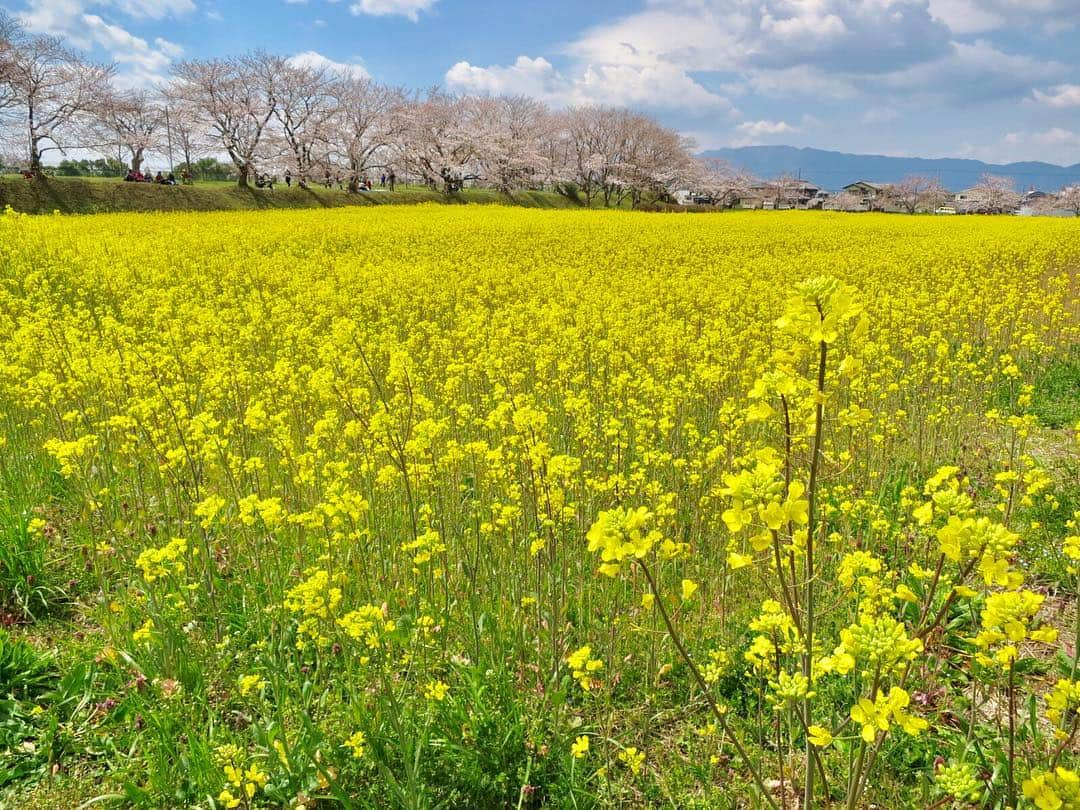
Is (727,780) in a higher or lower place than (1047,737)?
lower

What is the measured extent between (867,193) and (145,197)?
101865 mm

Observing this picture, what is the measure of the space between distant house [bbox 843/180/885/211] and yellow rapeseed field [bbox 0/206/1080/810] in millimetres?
90579

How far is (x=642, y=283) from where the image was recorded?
12.2 m

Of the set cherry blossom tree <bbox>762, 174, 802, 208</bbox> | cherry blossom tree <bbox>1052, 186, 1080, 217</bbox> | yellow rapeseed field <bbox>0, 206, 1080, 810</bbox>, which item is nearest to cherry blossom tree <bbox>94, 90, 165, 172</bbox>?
yellow rapeseed field <bbox>0, 206, 1080, 810</bbox>

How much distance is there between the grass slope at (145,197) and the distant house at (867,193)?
69.2 m

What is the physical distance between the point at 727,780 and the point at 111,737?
2807mm

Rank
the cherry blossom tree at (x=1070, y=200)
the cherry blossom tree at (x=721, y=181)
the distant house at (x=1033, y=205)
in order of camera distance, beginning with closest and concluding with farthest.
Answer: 1. the cherry blossom tree at (x=721, y=181)
2. the cherry blossom tree at (x=1070, y=200)
3. the distant house at (x=1033, y=205)

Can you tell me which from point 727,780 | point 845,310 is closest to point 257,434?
point 727,780

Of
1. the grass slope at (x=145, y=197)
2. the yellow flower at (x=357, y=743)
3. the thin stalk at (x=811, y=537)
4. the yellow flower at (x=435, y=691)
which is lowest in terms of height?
the yellow flower at (x=357, y=743)

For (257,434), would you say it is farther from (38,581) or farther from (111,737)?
(111,737)

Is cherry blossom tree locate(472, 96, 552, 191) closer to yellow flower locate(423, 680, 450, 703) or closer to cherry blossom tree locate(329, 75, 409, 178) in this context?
cherry blossom tree locate(329, 75, 409, 178)

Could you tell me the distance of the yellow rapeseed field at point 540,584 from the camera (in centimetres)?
185

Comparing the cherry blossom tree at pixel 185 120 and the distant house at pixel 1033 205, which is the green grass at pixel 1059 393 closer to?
the cherry blossom tree at pixel 185 120

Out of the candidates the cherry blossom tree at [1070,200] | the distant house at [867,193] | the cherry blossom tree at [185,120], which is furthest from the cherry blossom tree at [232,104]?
the cherry blossom tree at [1070,200]
